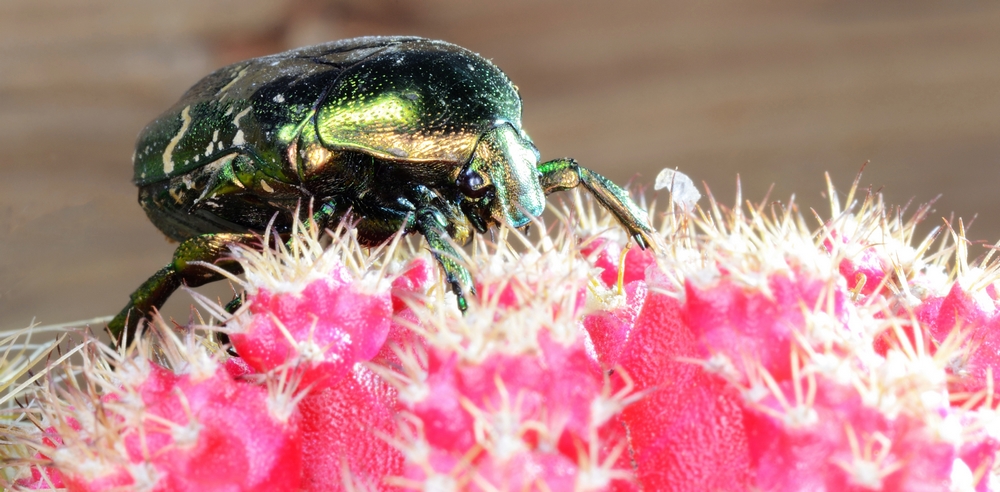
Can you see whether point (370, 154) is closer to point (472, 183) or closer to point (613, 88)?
point (472, 183)

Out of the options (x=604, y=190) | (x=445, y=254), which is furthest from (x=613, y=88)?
(x=445, y=254)

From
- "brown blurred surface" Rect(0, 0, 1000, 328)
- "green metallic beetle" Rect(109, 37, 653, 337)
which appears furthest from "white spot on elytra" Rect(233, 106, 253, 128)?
"brown blurred surface" Rect(0, 0, 1000, 328)

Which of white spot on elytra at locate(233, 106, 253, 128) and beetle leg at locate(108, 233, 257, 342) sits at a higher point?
white spot on elytra at locate(233, 106, 253, 128)

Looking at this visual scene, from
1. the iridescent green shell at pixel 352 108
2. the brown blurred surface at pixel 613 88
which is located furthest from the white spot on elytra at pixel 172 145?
the brown blurred surface at pixel 613 88

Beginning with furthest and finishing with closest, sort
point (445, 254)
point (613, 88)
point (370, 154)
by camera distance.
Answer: point (613, 88) → point (370, 154) → point (445, 254)

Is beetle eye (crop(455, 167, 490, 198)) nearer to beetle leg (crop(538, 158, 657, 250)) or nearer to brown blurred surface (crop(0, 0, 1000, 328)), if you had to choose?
beetle leg (crop(538, 158, 657, 250))

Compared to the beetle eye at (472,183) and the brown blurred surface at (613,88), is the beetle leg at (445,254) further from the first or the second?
the brown blurred surface at (613,88)
